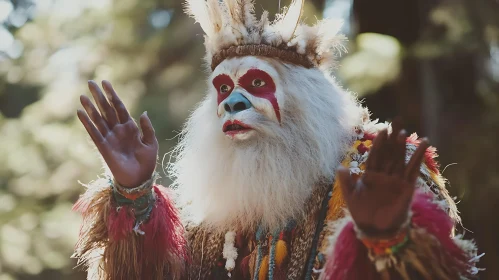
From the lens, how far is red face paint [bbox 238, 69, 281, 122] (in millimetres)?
2639

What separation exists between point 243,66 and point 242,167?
1.40 feet

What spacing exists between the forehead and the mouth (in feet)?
0.68

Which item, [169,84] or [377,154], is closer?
[377,154]

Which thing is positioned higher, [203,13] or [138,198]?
[203,13]

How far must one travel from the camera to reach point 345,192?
1.89m

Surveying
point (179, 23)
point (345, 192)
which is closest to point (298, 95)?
point (345, 192)

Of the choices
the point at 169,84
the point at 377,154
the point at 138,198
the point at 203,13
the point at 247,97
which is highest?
the point at 203,13

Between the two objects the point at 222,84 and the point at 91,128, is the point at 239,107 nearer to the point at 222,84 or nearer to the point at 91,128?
the point at 222,84

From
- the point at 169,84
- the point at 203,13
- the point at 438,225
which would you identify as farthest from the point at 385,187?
the point at 169,84

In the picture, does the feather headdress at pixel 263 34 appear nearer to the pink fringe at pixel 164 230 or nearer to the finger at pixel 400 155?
the pink fringe at pixel 164 230

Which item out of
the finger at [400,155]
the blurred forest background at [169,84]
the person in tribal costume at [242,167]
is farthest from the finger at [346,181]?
the blurred forest background at [169,84]

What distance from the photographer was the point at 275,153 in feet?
8.63

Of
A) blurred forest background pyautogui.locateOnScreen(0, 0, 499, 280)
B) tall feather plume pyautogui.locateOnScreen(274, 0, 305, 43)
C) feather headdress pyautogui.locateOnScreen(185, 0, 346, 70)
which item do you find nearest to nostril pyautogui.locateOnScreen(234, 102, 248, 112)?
feather headdress pyautogui.locateOnScreen(185, 0, 346, 70)

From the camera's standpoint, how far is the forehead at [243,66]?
2.65 m
